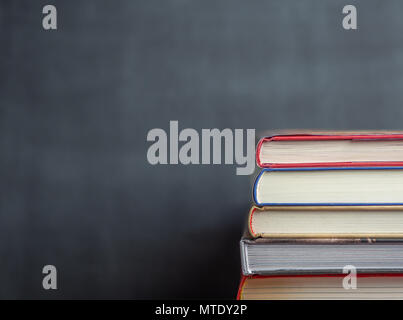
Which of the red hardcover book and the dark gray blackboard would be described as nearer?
the red hardcover book

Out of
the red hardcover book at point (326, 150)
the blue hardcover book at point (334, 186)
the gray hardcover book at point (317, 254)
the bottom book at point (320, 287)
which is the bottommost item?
the bottom book at point (320, 287)

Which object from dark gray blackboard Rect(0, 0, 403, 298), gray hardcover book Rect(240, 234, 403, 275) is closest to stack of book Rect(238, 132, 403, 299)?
gray hardcover book Rect(240, 234, 403, 275)

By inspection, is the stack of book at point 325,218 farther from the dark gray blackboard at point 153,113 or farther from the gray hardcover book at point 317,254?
the dark gray blackboard at point 153,113

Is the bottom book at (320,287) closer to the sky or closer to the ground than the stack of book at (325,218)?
closer to the ground

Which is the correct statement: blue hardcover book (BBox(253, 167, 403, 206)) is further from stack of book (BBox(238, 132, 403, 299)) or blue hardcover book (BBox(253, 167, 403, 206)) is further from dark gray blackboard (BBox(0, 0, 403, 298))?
dark gray blackboard (BBox(0, 0, 403, 298))

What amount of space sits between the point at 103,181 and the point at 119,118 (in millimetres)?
112

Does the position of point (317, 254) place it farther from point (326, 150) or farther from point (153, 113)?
point (153, 113)

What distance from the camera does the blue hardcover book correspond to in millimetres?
478

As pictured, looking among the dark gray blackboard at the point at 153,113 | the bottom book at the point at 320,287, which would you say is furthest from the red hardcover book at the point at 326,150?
the dark gray blackboard at the point at 153,113

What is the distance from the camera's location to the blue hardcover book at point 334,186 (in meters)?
0.48

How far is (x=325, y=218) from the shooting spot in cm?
48

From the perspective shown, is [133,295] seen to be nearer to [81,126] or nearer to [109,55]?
[81,126]

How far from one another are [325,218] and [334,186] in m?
0.03

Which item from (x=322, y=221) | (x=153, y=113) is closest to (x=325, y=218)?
(x=322, y=221)
